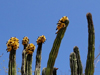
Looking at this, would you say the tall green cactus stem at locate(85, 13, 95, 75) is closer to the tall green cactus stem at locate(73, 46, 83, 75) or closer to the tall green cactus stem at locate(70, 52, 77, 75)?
the tall green cactus stem at locate(70, 52, 77, 75)

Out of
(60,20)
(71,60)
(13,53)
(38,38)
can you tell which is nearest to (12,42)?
(13,53)

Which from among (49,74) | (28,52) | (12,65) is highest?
(28,52)

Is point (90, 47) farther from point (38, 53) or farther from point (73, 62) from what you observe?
point (38, 53)

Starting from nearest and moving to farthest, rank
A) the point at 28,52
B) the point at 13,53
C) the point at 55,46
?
1. the point at 55,46
2. the point at 13,53
3. the point at 28,52

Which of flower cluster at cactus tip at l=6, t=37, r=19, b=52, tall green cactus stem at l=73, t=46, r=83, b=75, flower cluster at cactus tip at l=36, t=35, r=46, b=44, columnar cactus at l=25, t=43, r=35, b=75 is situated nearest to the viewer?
flower cluster at cactus tip at l=6, t=37, r=19, b=52

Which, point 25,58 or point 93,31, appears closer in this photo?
point 93,31

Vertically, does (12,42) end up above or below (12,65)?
above

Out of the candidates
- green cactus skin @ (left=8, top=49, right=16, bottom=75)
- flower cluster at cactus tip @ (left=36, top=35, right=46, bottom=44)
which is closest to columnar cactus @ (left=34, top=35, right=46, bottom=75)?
flower cluster at cactus tip @ (left=36, top=35, right=46, bottom=44)

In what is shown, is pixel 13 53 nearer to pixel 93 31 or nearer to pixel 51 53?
pixel 51 53

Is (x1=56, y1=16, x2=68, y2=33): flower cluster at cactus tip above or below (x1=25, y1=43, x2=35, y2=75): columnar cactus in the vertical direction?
above

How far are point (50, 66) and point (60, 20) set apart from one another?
3.29 ft

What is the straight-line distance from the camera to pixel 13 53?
5117 millimetres

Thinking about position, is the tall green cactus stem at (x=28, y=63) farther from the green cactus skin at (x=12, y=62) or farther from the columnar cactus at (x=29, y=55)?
the green cactus skin at (x=12, y=62)

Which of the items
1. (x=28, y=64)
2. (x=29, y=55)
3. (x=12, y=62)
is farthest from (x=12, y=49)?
(x=28, y=64)
